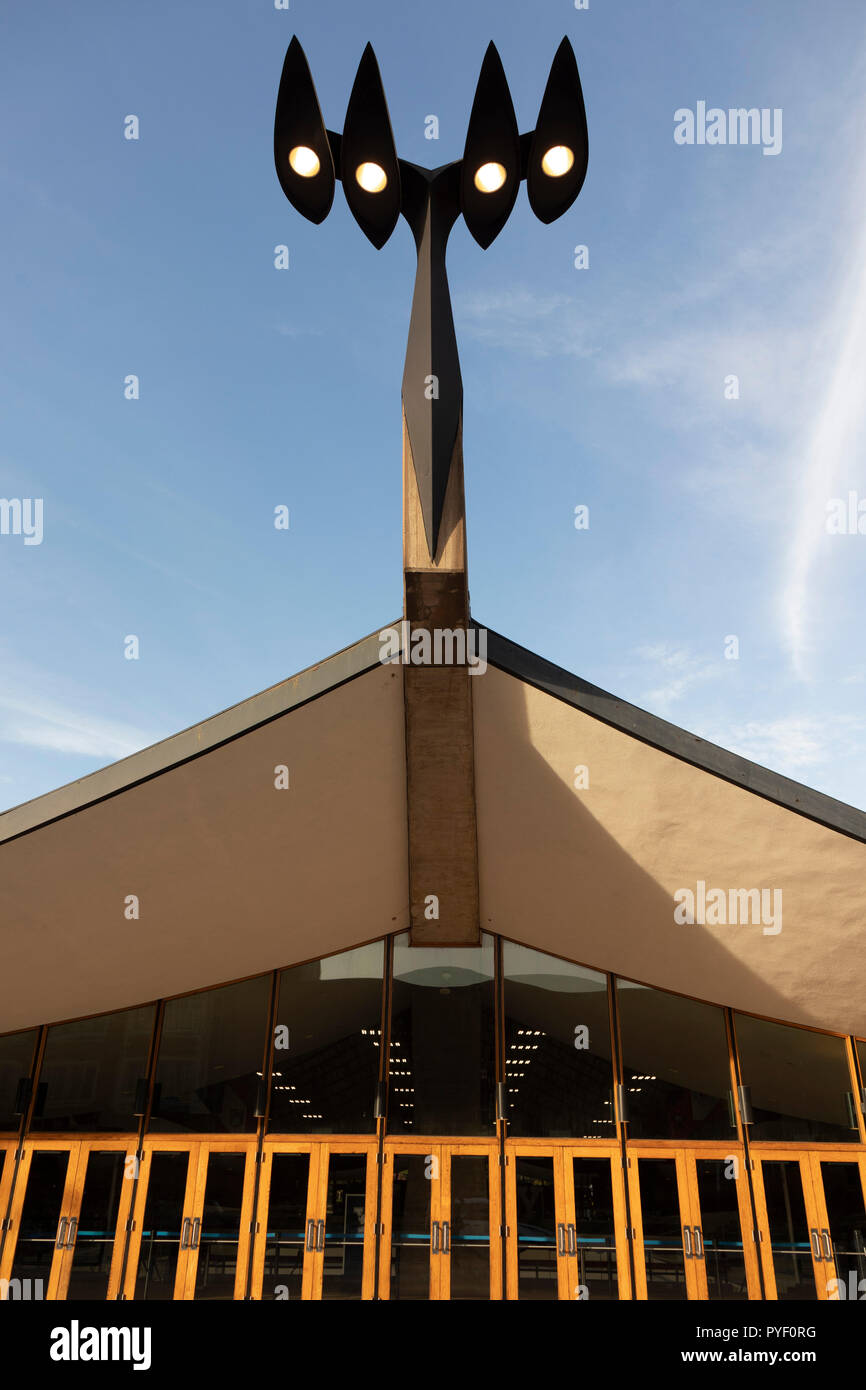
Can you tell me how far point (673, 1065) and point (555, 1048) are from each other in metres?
1.39

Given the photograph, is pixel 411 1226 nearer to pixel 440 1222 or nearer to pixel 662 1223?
pixel 440 1222

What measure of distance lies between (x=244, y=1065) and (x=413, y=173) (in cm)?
940

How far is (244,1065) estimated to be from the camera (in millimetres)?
10617

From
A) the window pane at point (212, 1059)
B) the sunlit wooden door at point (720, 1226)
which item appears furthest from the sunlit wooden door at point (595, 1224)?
the window pane at point (212, 1059)

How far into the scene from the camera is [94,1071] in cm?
1065

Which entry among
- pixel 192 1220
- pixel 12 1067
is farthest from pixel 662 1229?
pixel 12 1067

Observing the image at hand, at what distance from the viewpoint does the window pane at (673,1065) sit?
33.8 feet

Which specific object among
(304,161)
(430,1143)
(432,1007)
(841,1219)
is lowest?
(841,1219)

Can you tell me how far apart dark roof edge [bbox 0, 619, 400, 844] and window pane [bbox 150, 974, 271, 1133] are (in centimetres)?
397

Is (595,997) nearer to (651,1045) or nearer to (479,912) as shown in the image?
(651,1045)

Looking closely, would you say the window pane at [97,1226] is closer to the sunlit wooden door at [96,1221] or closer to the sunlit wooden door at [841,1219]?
the sunlit wooden door at [96,1221]

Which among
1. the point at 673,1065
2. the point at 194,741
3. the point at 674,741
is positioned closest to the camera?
the point at 194,741

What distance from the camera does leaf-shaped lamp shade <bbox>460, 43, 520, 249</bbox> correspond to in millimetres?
4996
